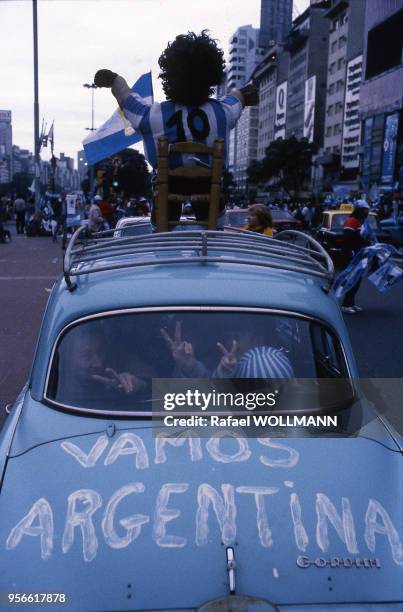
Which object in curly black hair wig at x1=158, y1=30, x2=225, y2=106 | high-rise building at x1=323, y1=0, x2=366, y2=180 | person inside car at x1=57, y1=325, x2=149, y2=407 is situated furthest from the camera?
Result: high-rise building at x1=323, y1=0, x2=366, y2=180

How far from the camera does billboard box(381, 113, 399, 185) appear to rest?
2300 inches

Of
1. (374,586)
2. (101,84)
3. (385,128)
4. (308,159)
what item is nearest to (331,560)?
(374,586)

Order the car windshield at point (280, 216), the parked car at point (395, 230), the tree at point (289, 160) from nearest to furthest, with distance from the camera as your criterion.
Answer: the parked car at point (395, 230) → the car windshield at point (280, 216) → the tree at point (289, 160)

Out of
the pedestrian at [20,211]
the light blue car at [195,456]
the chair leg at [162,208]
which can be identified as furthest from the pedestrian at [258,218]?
the pedestrian at [20,211]

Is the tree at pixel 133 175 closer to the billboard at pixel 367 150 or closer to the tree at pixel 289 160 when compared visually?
the billboard at pixel 367 150

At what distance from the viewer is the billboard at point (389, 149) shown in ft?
192

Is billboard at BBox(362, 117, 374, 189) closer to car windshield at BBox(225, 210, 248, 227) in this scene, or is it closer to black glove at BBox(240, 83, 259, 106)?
car windshield at BBox(225, 210, 248, 227)

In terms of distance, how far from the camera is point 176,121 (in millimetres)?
5508

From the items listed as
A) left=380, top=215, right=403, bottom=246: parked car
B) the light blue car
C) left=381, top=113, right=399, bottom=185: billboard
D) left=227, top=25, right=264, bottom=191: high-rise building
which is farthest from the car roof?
left=227, top=25, right=264, bottom=191: high-rise building

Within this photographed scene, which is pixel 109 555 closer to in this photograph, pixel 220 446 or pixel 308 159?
pixel 220 446

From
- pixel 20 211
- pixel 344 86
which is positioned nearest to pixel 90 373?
pixel 20 211

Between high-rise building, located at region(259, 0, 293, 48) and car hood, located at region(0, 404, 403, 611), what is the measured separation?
560 feet

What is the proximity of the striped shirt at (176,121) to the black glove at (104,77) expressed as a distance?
20 cm

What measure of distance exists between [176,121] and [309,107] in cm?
10214
